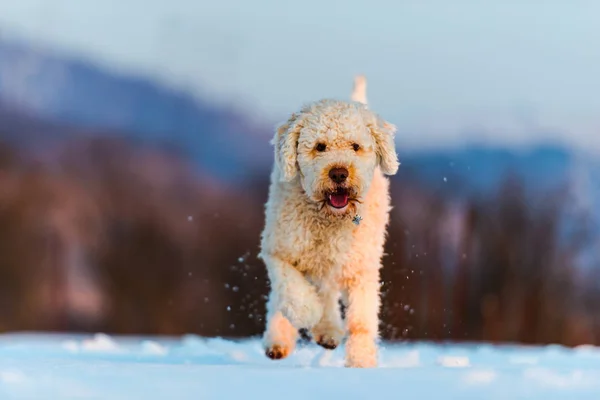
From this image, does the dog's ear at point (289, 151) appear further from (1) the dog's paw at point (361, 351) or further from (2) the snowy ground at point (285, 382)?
(2) the snowy ground at point (285, 382)

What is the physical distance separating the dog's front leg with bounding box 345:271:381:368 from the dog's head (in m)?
0.80

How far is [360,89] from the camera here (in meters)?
8.47

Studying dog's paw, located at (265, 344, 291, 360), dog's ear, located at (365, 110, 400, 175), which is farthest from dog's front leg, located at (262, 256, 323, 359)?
dog's ear, located at (365, 110, 400, 175)

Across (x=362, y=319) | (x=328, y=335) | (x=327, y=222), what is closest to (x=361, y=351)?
(x=362, y=319)

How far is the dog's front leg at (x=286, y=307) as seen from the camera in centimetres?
674

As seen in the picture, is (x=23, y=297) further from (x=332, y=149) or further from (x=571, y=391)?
(x=571, y=391)

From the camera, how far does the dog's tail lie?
844cm

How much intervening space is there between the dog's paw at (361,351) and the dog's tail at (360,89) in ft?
8.55

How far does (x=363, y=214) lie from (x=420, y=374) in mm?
1960

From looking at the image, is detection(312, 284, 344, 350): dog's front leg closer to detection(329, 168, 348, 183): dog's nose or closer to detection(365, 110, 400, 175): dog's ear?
detection(365, 110, 400, 175): dog's ear

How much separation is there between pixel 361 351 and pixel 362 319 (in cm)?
28

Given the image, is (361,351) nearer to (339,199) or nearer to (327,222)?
(327,222)

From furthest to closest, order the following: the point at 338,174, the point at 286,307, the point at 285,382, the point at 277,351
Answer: the point at 277,351 → the point at 286,307 → the point at 338,174 → the point at 285,382

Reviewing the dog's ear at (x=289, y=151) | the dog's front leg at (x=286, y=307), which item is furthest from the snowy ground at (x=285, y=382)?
the dog's ear at (x=289, y=151)
